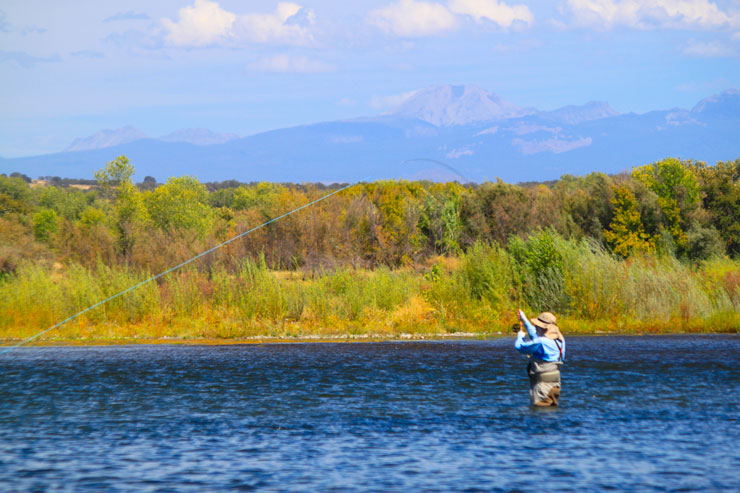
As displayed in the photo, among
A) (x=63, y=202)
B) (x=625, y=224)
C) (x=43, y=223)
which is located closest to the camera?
(x=625, y=224)

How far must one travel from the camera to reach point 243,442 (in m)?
12.7

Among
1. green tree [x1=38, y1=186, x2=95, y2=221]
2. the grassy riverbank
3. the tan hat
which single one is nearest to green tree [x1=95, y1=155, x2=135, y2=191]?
green tree [x1=38, y1=186, x2=95, y2=221]

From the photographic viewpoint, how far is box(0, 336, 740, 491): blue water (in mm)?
10867

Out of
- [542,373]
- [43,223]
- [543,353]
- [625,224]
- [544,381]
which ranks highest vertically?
[43,223]

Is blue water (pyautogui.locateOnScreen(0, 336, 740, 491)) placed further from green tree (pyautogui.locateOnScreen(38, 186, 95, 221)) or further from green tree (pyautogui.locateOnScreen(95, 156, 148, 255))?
green tree (pyautogui.locateOnScreen(38, 186, 95, 221))

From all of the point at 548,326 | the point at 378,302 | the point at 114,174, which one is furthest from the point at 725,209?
the point at 114,174

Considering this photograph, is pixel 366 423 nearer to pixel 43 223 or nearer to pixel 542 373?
pixel 542 373

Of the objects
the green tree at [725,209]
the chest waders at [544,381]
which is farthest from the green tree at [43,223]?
the chest waders at [544,381]

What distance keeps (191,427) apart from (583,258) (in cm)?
1756

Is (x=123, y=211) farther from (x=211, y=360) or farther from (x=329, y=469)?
(x=329, y=469)

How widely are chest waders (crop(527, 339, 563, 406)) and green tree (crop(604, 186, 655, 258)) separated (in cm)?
3053

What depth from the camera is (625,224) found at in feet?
146

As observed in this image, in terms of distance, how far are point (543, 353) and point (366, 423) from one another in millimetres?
3092

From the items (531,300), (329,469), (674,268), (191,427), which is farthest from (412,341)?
(329,469)
